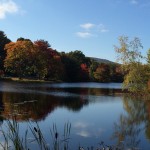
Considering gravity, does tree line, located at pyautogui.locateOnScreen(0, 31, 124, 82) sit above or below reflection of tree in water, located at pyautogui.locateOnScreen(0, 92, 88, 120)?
above

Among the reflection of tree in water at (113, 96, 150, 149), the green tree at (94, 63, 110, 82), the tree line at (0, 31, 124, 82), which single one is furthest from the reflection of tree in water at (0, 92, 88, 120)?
the green tree at (94, 63, 110, 82)

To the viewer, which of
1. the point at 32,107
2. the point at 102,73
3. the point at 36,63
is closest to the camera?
the point at 32,107

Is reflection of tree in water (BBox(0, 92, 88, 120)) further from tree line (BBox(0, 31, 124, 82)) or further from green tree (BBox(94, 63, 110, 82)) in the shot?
green tree (BBox(94, 63, 110, 82))

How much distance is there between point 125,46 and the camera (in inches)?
1411

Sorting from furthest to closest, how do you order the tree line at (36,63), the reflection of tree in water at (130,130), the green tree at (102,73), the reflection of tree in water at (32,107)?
1. the green tree at (102,73)
2. the tree line at (36,63)
3. the reflection of tree in water at (32,107)
4. the reflection of tree in water at (130,130)

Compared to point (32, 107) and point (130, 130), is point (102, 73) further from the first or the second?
point (130, 130)

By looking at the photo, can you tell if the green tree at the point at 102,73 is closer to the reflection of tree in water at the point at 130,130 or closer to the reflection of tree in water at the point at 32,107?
the reflection of tree in water at the point at 32,107

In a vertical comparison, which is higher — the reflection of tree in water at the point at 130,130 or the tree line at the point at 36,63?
the tree line at the point at 36,63

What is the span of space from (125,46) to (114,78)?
93.0 m

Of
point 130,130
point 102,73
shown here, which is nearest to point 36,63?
point 102,73

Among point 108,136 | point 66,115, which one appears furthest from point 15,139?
point 66,115

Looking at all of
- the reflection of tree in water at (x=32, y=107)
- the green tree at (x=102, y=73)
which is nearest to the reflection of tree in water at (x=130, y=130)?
the reflection of tree in water at (x=32, y=107)

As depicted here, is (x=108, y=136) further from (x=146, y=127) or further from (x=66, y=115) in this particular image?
(x=66, y=115)

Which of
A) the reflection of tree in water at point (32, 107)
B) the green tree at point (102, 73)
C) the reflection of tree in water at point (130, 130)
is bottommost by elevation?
the reflection of tree in water at point (130, 130)
